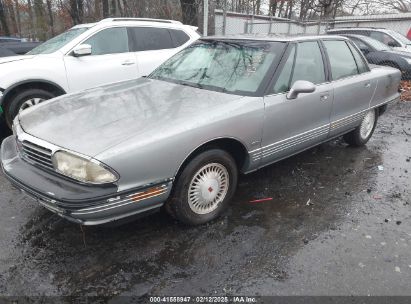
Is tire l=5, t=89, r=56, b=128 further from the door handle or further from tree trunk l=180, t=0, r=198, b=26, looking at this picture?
tree trunk l=180, t=0, r=198, b=26

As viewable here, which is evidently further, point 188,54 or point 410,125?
point 410,125

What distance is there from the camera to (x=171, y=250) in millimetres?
2998

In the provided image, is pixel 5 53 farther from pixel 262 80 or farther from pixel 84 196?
pixel 84 196

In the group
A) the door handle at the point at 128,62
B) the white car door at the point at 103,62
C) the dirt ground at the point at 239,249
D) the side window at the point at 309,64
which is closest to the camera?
the dirt ground at the point at 239,249

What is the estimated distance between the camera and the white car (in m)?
5.17

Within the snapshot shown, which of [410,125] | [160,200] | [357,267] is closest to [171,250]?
[160,200]

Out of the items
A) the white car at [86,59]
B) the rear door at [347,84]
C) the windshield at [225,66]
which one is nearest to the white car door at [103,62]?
the white car at [86,59]

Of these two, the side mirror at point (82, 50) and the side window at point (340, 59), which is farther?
the side mirror at point (82, 50)

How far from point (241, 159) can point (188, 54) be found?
1.60 metres

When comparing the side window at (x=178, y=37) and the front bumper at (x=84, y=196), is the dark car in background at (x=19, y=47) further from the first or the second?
the front bumper at (x=84, y=196)

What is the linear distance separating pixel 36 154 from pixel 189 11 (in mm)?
10778

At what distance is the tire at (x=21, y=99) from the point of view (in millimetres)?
5125

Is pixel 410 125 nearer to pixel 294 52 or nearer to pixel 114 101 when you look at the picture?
pixel 294 52

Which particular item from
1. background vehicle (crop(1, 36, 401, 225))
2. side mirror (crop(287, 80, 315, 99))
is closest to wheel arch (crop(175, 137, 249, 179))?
background vehicle (crop(1, 36, 401, 225))
